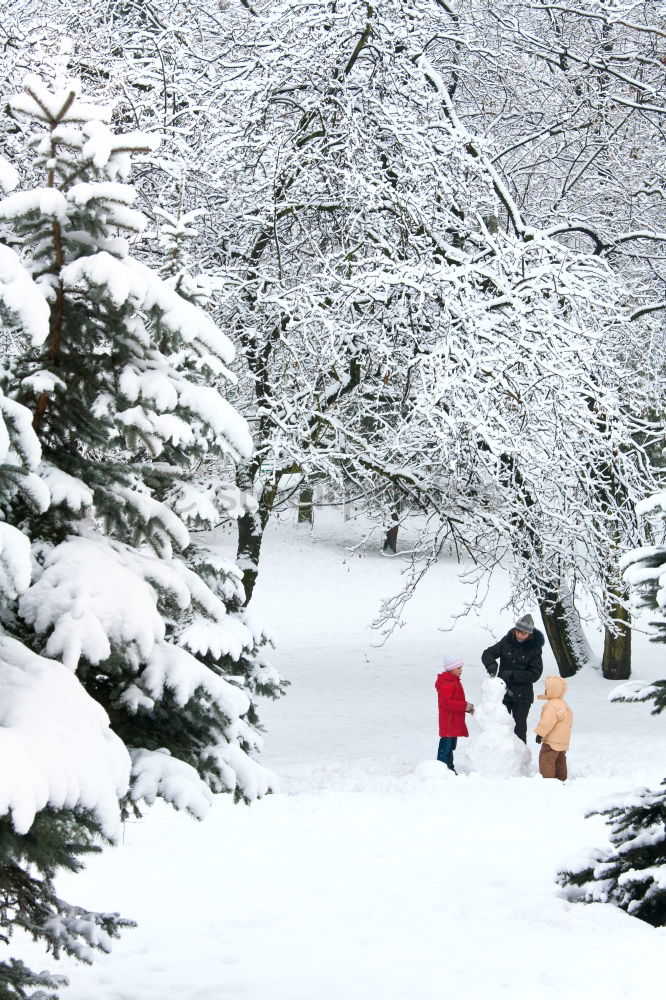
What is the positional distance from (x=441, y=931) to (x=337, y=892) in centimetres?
86

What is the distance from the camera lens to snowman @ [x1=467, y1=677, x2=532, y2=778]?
978 centimetres

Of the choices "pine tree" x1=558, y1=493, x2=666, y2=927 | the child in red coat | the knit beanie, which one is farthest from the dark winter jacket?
"pine tree" x1=558, y1=493, x2=666, y2=927

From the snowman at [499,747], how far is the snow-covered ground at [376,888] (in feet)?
0.96

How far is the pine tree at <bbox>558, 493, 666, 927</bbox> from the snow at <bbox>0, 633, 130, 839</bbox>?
2.70m

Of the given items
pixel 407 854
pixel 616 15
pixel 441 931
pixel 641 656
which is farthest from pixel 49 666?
pixel 641 656

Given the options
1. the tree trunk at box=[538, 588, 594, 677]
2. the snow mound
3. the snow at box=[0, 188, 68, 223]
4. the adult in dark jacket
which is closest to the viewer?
the snow at box=[0, 188, 68, 223]

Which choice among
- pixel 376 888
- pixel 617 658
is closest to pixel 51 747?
pixel 376 888

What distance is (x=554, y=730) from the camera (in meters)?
9.70

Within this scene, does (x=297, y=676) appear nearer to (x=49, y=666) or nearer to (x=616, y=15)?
(x=616, y=15)

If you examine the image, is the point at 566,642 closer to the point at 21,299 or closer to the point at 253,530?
Result: the point at 253,530

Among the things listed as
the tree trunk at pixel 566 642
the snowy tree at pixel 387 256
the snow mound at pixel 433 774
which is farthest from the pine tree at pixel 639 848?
the tree trunk at pixel 566 642

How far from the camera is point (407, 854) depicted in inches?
280

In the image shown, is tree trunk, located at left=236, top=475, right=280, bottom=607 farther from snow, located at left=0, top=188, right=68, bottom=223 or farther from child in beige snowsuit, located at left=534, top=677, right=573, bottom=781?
snow, located at left=0, top=188, right=68, bottom=223

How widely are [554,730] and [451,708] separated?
0.97m
